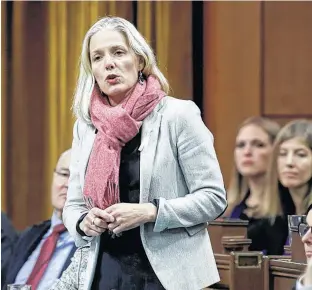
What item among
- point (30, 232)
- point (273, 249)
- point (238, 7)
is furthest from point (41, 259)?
point (238, 7)

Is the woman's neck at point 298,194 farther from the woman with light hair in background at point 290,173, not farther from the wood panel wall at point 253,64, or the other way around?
the wood panel wall at point 253,64

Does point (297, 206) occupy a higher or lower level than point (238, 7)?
lower

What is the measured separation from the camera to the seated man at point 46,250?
2932mm

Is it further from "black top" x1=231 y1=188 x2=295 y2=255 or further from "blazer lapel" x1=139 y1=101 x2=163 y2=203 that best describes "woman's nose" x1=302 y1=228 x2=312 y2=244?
"black top" x1=231 y1=188 x2=295 y2=255

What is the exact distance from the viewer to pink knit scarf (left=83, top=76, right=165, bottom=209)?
1606 millimetres

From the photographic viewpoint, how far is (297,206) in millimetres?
3023

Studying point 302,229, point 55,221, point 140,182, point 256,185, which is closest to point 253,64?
point 256,185

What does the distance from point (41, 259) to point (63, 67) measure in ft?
4.28

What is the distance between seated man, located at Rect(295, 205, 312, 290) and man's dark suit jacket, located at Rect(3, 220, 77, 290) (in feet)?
4.58

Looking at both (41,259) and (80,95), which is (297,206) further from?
(80,95)

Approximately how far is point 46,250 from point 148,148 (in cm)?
153

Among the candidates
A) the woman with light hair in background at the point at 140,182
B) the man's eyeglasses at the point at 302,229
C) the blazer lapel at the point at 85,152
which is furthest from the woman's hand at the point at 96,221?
the man's eyeglasses at the point at 302,229

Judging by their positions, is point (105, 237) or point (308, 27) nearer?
point (105, 237)

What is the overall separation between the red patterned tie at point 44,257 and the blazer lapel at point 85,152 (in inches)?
52.0
